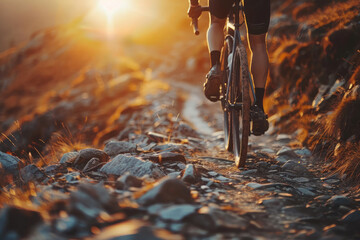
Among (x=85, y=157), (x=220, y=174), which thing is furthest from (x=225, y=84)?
(x=85, y=157)

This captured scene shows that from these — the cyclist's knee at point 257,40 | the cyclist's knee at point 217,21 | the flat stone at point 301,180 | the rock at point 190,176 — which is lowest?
the flat stone at point 301,180

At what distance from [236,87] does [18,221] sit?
2739mm

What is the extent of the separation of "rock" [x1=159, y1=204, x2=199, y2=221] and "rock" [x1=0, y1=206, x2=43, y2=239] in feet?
2.06

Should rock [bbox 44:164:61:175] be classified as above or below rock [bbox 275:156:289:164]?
above

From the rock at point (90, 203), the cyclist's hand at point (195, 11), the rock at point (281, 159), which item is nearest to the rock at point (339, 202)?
the rock at point (281, 159)

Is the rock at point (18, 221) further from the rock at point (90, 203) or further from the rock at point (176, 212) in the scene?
the rock at point (176, 212)

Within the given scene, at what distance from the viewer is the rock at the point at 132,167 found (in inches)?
100

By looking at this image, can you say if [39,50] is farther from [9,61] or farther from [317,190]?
[317,190]

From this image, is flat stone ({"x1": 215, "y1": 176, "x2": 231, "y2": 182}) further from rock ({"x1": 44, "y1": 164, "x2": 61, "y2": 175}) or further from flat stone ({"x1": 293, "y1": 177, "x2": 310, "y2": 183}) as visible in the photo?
rock ({"x1": 44, "y1": 164, "x2": 61, "y2": 175})

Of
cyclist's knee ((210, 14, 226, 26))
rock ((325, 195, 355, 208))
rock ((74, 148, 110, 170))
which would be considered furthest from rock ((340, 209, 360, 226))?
cyclist's knee ((210, 14, 226, 26))

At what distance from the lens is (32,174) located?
258cm

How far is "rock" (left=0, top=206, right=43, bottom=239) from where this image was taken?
1340 millimetres

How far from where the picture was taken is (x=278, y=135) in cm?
522

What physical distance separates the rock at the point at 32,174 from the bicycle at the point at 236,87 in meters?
1.86
